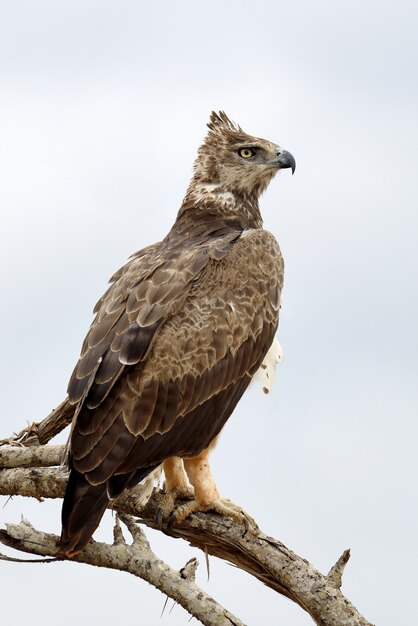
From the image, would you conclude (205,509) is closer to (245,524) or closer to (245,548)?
(245,524)

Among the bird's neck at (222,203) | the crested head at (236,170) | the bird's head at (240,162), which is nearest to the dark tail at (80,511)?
the bird's neck at (222,203)

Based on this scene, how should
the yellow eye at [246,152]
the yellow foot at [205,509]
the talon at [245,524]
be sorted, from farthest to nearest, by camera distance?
the yellow eye at [246,152]
the yellow foot at [205,509]
the talon at [245,524]

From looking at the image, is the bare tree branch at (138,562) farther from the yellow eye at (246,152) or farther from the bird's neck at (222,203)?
the yellow eye at (246,152)

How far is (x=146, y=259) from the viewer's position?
9.69m

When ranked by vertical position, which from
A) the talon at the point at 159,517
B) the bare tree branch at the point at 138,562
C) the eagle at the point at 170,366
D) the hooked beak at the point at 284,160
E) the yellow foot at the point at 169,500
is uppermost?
the hooked beak at the point at 284,160

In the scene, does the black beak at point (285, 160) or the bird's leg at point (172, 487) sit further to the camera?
the black beak at point (285, 160)

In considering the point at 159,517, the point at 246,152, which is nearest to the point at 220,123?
the point at 246,152

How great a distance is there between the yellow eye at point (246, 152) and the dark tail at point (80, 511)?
3708 mm

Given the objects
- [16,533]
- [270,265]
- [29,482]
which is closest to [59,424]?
[29,482]

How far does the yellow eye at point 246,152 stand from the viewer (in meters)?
10.8

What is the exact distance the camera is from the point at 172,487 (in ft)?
29.8

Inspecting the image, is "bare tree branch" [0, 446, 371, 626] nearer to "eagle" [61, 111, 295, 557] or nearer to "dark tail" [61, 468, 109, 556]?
"eagle" [61, 111, 295, 557]

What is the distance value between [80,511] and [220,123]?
167 inches

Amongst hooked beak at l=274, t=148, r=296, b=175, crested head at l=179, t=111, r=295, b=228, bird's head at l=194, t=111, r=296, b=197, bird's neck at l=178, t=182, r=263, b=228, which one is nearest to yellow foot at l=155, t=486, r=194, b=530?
bird's neck at l=178, t=182, r=263, b=228
